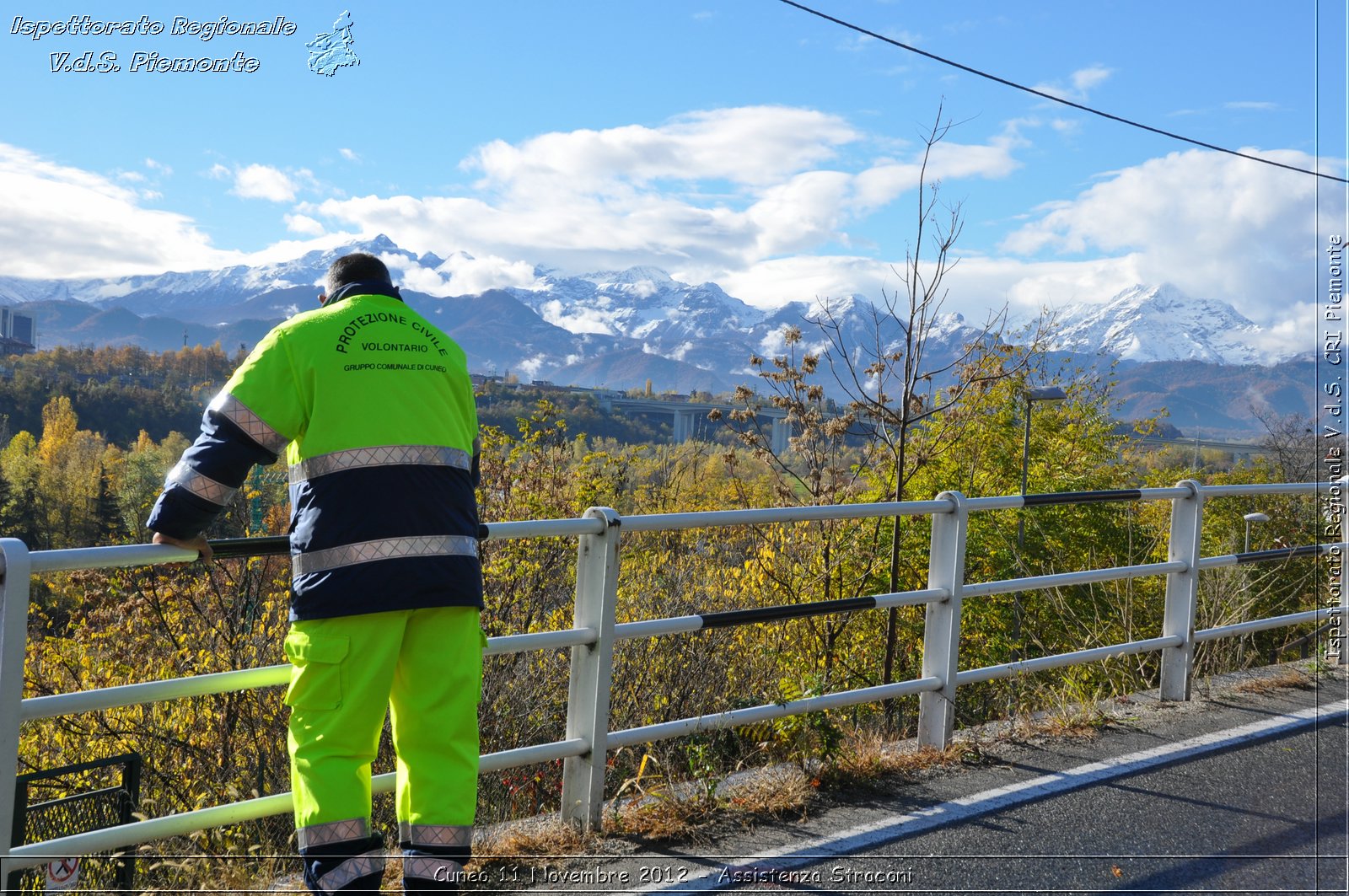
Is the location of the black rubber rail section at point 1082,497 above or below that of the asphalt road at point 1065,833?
above

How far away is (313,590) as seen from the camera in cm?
304

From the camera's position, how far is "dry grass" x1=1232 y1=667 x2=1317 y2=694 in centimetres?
648

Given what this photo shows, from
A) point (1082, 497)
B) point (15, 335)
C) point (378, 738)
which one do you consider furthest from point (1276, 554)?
point (15, 335)

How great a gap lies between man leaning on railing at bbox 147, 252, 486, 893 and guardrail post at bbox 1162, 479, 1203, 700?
14.9ft

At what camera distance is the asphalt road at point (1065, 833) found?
3777mm

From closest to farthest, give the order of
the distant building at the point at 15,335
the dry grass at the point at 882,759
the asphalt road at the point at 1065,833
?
the asphalt road at the point at 1065,833 → the dry grass at the point at 882,759 → the distant building at the point at 15,335

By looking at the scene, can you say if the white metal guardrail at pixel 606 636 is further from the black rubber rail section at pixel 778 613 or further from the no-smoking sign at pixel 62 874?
the no-smoking sign at pixel 62 874

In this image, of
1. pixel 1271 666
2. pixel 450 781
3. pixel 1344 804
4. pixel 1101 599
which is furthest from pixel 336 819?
pixel 1101 599

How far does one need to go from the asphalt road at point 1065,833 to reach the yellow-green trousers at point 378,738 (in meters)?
0.74

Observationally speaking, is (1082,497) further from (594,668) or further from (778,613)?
(594,668)

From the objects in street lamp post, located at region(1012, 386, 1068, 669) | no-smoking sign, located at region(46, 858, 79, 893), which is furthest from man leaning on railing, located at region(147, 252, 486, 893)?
street lamp post, located at region(1012, 386, 1068, 669)

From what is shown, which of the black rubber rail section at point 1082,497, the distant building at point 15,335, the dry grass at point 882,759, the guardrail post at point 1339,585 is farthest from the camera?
the distant building at point 15,335

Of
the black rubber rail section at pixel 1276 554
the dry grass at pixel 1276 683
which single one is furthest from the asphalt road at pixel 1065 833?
the black rubber rail section at pixel 1276 554

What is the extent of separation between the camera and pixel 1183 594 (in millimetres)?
6215
